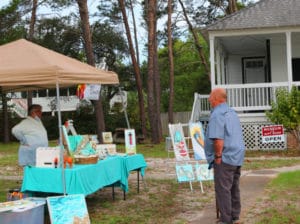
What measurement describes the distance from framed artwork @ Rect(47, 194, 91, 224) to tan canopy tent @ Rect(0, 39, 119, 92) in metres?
1.62

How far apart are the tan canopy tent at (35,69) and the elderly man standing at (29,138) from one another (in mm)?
991

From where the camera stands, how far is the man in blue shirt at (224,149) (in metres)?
6.29

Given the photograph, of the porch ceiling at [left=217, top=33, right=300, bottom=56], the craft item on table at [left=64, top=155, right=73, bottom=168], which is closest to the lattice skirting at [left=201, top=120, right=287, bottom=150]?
the porch ceiling at [left=217, top=33, right=300, bottom=56]

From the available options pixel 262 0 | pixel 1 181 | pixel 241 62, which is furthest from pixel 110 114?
pixel 1 181

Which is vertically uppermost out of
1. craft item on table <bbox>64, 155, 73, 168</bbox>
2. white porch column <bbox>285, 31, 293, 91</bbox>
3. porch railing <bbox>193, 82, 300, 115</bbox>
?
white porch column <bbox>285, 31, 293, 91</bbox>

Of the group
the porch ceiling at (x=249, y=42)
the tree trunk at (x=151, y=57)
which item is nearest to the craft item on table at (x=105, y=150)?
the porch ceiling at (x=249, y=42)

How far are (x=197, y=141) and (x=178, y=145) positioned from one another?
426 millimetres

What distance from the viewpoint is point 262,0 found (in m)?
20.2

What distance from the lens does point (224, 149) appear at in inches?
248

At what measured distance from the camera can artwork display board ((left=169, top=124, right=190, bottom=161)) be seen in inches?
389

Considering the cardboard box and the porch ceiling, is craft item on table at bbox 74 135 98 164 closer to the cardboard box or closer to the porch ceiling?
the cardboard box

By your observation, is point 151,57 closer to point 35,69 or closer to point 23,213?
point 35,69

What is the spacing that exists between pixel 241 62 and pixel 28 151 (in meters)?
16.3

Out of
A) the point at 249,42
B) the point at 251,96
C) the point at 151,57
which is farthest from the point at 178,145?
the point at 151,57
